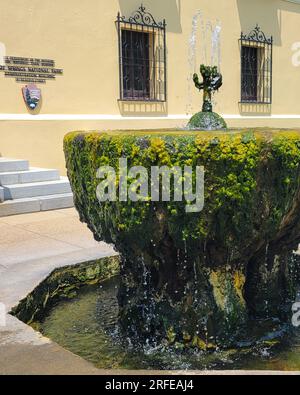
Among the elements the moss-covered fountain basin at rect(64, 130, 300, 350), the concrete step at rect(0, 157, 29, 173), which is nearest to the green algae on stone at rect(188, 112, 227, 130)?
the moss-covered fountain basin at rect(64, 130, 300, 350)

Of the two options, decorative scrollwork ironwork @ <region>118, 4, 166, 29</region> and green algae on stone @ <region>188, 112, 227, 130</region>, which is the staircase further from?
green algae on stone @ <region>188, 112, 227, 130</region>

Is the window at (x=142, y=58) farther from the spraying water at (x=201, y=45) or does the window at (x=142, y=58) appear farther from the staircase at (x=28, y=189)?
the staircase at (x=28, y=189)

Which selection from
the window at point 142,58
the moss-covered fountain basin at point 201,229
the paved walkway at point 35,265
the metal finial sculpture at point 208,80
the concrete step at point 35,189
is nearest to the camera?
the paved walkway at point 35,265

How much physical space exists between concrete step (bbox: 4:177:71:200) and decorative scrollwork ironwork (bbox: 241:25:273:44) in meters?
6.94

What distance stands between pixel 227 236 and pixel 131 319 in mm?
1019

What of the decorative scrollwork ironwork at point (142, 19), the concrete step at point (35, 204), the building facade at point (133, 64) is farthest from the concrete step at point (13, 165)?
the decorative scrollwork ironwork at point (142, 19)

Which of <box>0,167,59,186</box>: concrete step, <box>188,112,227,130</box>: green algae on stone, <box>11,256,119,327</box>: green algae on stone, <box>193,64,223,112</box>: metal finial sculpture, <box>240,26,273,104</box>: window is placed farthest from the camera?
<box>240,26,273,104</box>: window

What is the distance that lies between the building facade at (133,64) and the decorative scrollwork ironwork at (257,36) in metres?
0.03

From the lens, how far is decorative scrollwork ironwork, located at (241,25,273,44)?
1264 cm

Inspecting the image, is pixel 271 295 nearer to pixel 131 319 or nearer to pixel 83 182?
pixel 131 319

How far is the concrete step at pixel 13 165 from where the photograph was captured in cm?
810

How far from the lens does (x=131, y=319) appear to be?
3.46 meters

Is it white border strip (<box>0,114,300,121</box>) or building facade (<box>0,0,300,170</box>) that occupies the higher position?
building facade (<box>0,0,300,170</box>)

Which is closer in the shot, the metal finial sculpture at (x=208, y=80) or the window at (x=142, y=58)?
the metal finial sculpture at (x=208, y=80)
